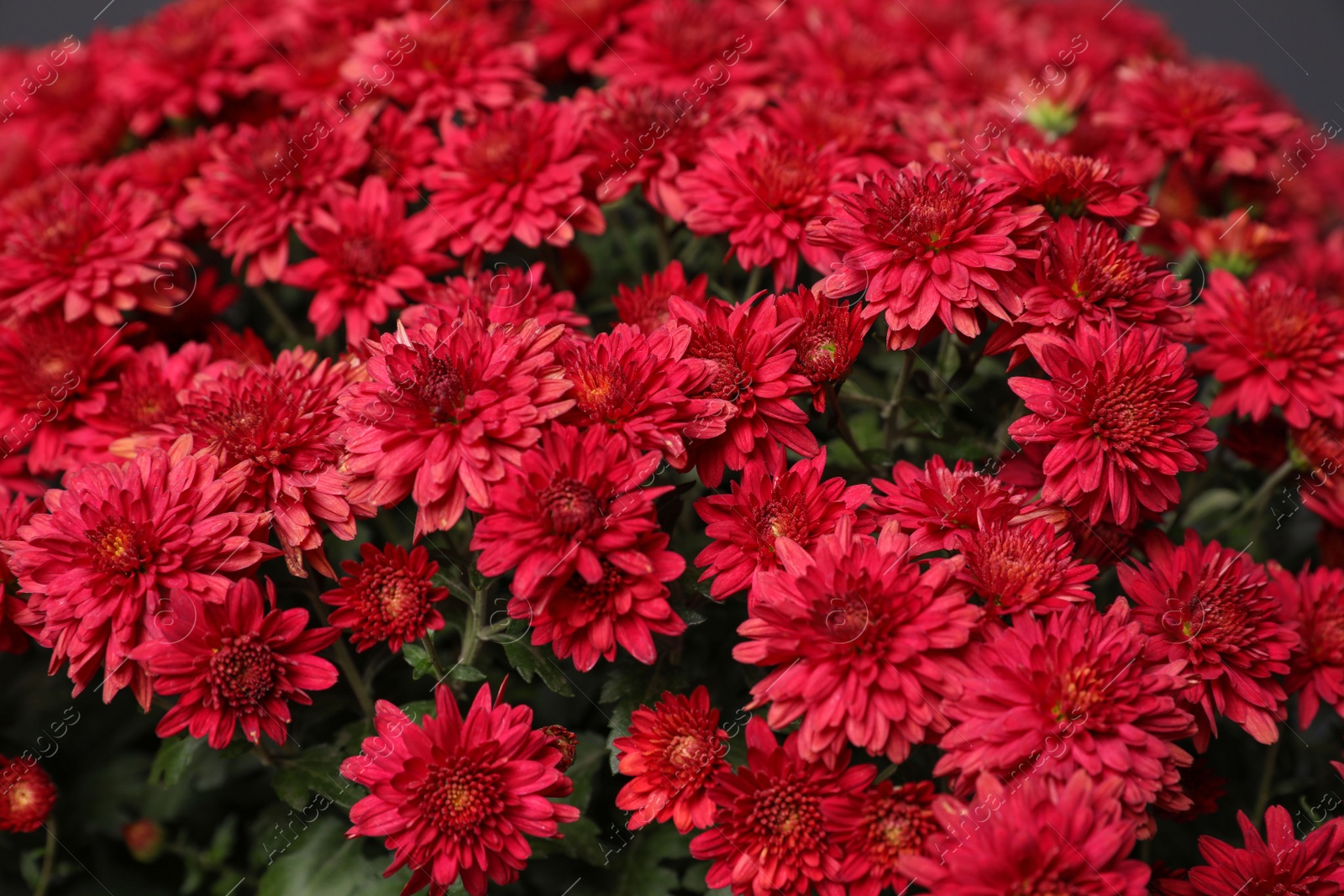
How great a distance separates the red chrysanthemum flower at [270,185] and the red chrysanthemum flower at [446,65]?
166 millimetres

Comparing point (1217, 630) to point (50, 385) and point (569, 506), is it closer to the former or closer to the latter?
point (569, 506)

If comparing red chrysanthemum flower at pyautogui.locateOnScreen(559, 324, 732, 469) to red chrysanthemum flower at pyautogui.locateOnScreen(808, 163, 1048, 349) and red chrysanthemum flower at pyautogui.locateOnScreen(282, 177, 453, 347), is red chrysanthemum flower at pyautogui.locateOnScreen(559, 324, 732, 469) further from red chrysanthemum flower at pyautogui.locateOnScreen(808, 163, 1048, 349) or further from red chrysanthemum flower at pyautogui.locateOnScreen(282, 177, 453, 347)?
red chrysanthemum flower at pyautogui.locateOnScreen(282, 177, 453, 347)

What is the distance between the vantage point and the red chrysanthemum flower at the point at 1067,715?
1.00m

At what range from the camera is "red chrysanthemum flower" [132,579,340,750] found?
112 centimetres

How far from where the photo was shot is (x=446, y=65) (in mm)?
1780

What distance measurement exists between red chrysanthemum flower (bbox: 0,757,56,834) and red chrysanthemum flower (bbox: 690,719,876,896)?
3.13 ft

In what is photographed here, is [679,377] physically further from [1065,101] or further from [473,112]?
[1065,101]

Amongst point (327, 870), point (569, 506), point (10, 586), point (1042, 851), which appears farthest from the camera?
point (327, 870)

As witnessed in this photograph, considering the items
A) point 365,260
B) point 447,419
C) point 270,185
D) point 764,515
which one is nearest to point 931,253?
point 764,515

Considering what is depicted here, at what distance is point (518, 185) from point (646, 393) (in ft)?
1.92

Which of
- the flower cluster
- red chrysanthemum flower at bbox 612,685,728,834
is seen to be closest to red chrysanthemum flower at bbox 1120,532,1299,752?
the flower cluster

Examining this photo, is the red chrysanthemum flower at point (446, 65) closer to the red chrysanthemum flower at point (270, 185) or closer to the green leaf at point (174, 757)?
the red chrysanthemum flower at point (270, 185)

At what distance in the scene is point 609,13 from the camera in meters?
1.94

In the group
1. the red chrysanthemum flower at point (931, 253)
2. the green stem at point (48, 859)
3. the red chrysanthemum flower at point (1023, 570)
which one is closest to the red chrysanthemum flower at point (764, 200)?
the red chrysanthemum flower at point (931, 253)
